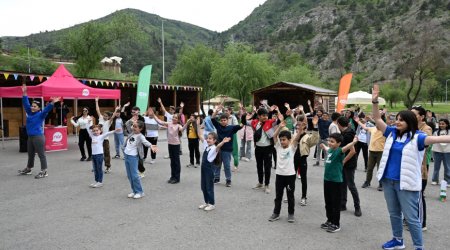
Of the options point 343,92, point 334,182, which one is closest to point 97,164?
point 334,182

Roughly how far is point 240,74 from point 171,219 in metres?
28.0

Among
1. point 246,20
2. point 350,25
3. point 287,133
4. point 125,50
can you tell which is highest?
point 246,20

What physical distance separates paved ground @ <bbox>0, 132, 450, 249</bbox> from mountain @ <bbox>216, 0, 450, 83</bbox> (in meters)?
71.7

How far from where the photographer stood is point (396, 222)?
4.12 metres

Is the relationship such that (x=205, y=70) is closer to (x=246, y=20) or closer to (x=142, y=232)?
(x=142, y=232)

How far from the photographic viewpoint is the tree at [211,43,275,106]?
106 ft

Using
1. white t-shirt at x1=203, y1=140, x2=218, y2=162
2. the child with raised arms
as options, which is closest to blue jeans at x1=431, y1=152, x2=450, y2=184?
the child with raised arms

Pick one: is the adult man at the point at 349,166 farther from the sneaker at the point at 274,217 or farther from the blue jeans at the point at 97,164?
the blue jeans at the point at 97,164

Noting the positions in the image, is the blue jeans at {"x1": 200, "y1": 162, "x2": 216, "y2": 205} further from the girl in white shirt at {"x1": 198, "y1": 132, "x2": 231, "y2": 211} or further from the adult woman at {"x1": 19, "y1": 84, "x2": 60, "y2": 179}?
the adult woman at {"x1": 19, "y1": 84, "x2": 60, "y2": 179}

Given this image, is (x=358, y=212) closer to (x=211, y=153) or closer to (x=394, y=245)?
(x=394, y=245)

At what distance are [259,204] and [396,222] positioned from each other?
100.0 inches

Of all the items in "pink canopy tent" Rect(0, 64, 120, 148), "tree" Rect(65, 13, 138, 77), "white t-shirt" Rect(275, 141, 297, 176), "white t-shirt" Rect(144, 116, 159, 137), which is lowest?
"white t-shirt" Rect(275, 141, 297, 176)

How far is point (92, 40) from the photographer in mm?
32250

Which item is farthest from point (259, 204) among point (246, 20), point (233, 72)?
point (246, 20)
